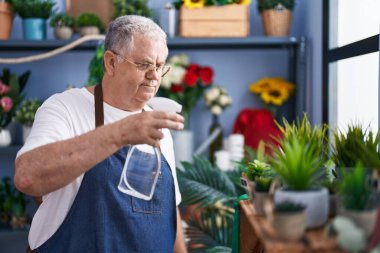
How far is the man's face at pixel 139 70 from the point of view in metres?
1.69

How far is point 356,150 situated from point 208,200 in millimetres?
1460

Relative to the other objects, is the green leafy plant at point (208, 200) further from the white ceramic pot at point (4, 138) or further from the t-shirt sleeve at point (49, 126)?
the white ceramic pot at point (4, 138)

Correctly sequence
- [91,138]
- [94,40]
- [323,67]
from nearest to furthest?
[91,138] → [323,67] → [94,40]

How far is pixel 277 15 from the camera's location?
351 cm

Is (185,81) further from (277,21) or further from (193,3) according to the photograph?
(277,21)

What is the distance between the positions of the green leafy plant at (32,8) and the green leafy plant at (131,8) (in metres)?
0.39

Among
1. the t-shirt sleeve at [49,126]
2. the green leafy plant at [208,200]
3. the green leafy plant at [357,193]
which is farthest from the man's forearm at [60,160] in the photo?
the green leafy plant at [208,200]

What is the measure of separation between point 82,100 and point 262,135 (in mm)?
1976

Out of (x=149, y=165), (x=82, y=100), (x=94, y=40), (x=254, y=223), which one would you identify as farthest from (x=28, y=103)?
(x=254, y=223)

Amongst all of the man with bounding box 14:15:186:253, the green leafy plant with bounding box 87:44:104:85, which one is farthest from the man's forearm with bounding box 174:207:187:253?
the green leafy plant with bounding box 87:44:104:85

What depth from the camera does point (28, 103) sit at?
358cm

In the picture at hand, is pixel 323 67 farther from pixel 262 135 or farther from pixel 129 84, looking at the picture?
pixel 129 84

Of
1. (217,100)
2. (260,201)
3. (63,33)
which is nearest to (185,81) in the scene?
(217,100)

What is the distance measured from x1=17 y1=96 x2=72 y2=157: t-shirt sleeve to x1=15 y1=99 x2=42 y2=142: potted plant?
6.24ft
